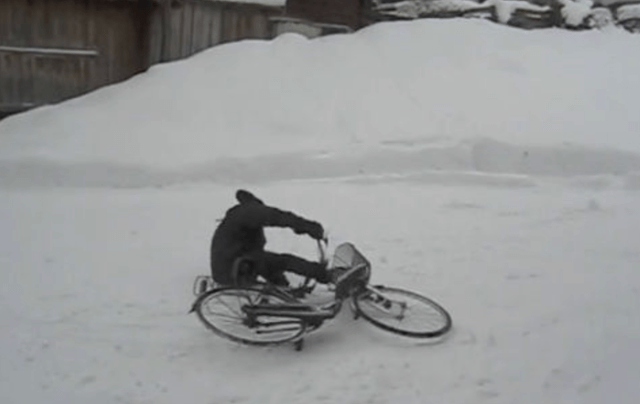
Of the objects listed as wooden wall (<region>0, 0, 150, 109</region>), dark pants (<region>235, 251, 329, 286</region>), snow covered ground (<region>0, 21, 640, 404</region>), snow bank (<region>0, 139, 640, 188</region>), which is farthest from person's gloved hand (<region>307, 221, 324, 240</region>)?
wooden wall (<region>0, 0, 150, 109</region>)

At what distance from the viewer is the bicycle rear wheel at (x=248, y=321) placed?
570 cm

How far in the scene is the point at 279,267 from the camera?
20.5 feet

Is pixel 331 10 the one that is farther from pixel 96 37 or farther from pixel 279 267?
pixel 279 267

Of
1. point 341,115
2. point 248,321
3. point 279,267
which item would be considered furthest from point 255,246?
point 341,115

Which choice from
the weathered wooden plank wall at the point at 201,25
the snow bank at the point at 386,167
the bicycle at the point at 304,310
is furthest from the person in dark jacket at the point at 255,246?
the weathered wooden plank wall at the point at 201,25

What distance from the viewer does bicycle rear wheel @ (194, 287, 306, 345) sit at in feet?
18.7

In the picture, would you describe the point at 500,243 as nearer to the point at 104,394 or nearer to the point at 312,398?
the point at 312,398

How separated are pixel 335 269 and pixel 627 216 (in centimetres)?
475

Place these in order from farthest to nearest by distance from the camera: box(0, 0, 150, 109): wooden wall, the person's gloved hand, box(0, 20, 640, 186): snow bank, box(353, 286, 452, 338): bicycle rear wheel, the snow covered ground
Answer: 1. box(0, 0, 150, 109): wooden wall
2. box(0, 20, 640, 186): snow bank
3. the person's gloved hand
4. box(353, 286, 452, 338): bicycle rear wheel
5. the snow covered ground

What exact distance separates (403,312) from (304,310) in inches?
35.4

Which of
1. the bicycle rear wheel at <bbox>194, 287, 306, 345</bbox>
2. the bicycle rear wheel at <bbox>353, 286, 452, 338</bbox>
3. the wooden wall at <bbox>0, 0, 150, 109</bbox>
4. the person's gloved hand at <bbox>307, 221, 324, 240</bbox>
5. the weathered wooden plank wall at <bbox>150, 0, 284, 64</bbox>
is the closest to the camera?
the bicycle rear wheel at <bbox>194, 287, 306, 345</bbox>

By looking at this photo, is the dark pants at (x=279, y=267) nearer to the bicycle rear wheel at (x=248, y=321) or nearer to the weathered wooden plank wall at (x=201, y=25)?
the bicycle rear wheel at (x=248, y=321)

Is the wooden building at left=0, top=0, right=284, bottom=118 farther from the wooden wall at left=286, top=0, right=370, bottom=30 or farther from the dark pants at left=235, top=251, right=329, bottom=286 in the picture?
the dark pants at left=235, top=251, right=329, bottom=286

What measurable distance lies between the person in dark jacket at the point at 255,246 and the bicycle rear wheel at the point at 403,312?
0.38 metres
